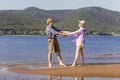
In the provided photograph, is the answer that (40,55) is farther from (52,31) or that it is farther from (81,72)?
(81,72)

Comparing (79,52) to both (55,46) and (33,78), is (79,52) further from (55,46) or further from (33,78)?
(33,78)

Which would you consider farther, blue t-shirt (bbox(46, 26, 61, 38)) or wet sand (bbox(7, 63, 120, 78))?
blue t-shirt (bbox(46, 26, 61, 38))

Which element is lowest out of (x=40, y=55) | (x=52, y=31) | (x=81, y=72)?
(x=40, y=55)

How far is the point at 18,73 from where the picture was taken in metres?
16.4

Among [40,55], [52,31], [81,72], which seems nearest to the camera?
[81,72]

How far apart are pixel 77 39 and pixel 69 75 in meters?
3.15

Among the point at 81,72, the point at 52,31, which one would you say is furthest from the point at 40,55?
the point at 81,72

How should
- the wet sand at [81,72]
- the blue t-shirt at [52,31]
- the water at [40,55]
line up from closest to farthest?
the wet sand at [81,72] → the water at [40,55] → the blue t-shirt at [52,31]

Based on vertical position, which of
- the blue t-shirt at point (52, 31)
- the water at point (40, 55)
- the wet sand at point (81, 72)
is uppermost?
the blue t-shirt at point (52, 31)

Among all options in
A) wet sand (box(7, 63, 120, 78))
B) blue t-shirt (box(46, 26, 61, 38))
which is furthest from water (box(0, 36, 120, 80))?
blue t-shirt (box(46, 26, 61, 38))

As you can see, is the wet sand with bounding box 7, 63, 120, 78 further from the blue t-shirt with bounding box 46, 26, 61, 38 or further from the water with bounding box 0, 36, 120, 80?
the blue t-shirt with bounding box 46, 26, 61, 38

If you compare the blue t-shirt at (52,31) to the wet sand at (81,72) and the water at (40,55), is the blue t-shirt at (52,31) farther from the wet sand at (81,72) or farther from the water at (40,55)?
the water at (40,55)

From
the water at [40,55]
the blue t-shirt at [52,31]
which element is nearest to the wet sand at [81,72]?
the water at [40,55]

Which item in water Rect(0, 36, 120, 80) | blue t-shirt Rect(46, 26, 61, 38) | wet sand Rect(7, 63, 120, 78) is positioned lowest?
water Rect(0, 36, 120, 80)
